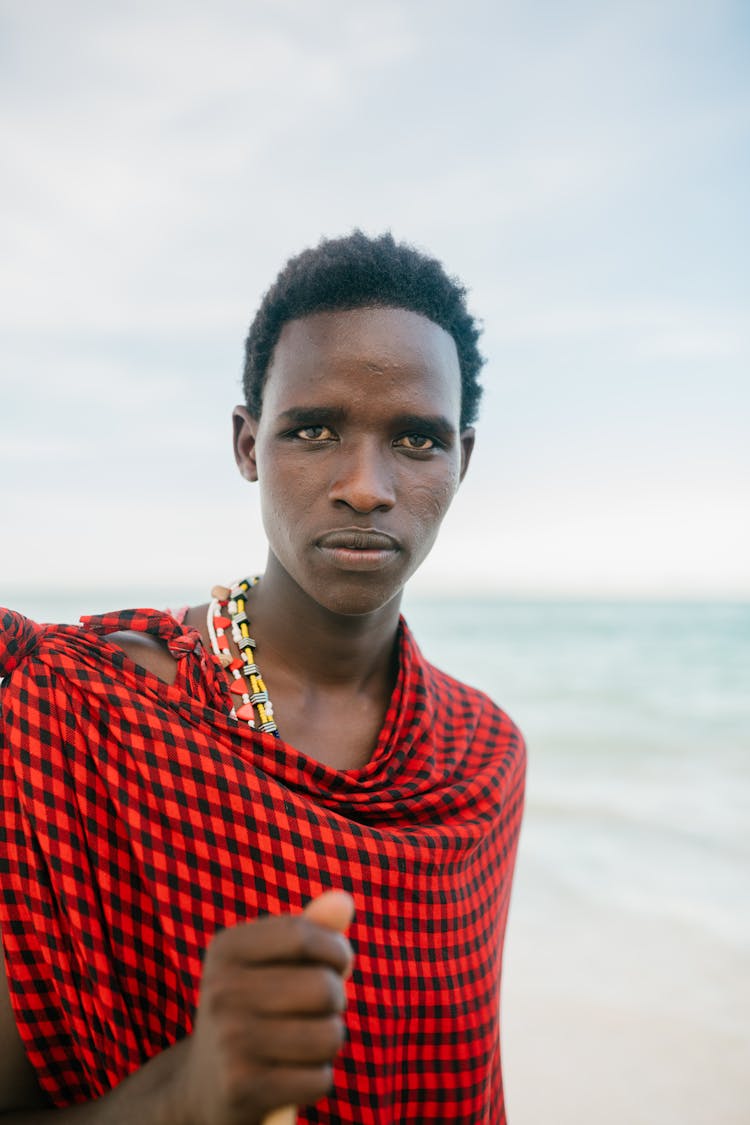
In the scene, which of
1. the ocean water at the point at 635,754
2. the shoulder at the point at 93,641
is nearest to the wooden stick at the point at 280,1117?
the shoulder at the point at 93,641

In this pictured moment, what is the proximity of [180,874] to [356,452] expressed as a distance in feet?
2.50

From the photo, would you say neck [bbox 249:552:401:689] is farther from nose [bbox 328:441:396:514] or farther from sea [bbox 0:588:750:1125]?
sea [bbox 0:588:750:1125]

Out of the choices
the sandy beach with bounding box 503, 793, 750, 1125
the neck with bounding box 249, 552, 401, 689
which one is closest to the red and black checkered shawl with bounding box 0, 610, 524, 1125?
the neck with bounding box 249, 552, 401, 689

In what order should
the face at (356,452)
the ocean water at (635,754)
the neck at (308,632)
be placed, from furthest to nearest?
the ocean water at (635,754) < the neck at (308,632) < the face at (356,452)

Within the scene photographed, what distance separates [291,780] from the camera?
156 centimetres

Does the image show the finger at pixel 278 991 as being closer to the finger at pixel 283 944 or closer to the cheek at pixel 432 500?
the finger at pixel 283 944

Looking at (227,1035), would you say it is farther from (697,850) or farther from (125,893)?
(697,850)

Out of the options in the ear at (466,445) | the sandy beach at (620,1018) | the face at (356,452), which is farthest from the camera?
the sandy beach at (620,1018)

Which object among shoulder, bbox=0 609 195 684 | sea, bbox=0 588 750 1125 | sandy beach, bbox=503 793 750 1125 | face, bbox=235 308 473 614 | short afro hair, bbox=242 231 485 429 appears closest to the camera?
shoulder, bbox=0 609 195 684

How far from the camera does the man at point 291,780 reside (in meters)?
1.39

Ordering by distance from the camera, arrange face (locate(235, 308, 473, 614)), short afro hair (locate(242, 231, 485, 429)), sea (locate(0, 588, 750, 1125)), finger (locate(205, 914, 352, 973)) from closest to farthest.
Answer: finger (locate(205, 914, 352, 973)) → face (locate(235, 308, 473, 614)) → short afro hair (locate(242, 231, 485, 429)) → sea (locate(0, 588, 750, 1125))

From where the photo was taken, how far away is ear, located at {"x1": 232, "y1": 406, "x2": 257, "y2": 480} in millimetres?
1859

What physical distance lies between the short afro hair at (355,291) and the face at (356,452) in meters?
0.04

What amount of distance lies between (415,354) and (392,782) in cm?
81
